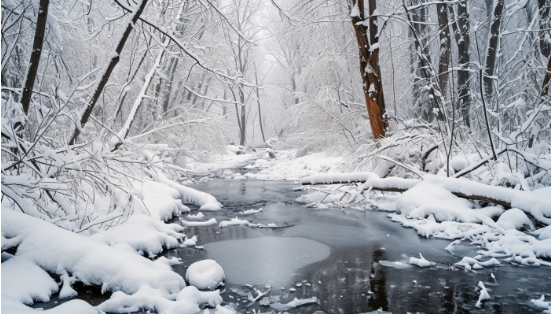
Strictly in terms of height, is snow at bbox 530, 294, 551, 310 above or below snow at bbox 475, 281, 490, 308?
below

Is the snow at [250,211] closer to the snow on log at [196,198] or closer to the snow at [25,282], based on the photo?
the snow on log at [196,198]

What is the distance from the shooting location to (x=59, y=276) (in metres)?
3.28

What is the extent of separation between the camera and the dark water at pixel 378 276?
308 cm

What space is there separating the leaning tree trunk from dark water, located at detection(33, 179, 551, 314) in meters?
2.63

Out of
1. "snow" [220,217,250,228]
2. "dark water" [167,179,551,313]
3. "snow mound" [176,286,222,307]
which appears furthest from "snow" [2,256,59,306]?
"snow" [220,217,250,228]

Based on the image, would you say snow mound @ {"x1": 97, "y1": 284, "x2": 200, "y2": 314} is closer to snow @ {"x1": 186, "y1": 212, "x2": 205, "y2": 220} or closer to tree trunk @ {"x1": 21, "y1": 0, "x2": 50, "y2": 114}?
tree trunk @ {"x1": 21, "y1": 0, "x2": 50, "y2": 114}

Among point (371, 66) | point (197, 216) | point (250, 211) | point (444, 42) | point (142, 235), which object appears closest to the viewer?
point (142, 235)

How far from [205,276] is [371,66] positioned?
20.5 feet

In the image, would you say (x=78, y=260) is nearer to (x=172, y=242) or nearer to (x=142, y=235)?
(x=142, y=235)

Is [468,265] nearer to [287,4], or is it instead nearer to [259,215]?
[259,215]

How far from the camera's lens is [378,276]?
3723mm

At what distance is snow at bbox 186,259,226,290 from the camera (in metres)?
3.44

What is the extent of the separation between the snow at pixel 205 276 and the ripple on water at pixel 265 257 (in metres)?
0.17

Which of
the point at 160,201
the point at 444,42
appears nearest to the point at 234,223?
the point at 160,201
